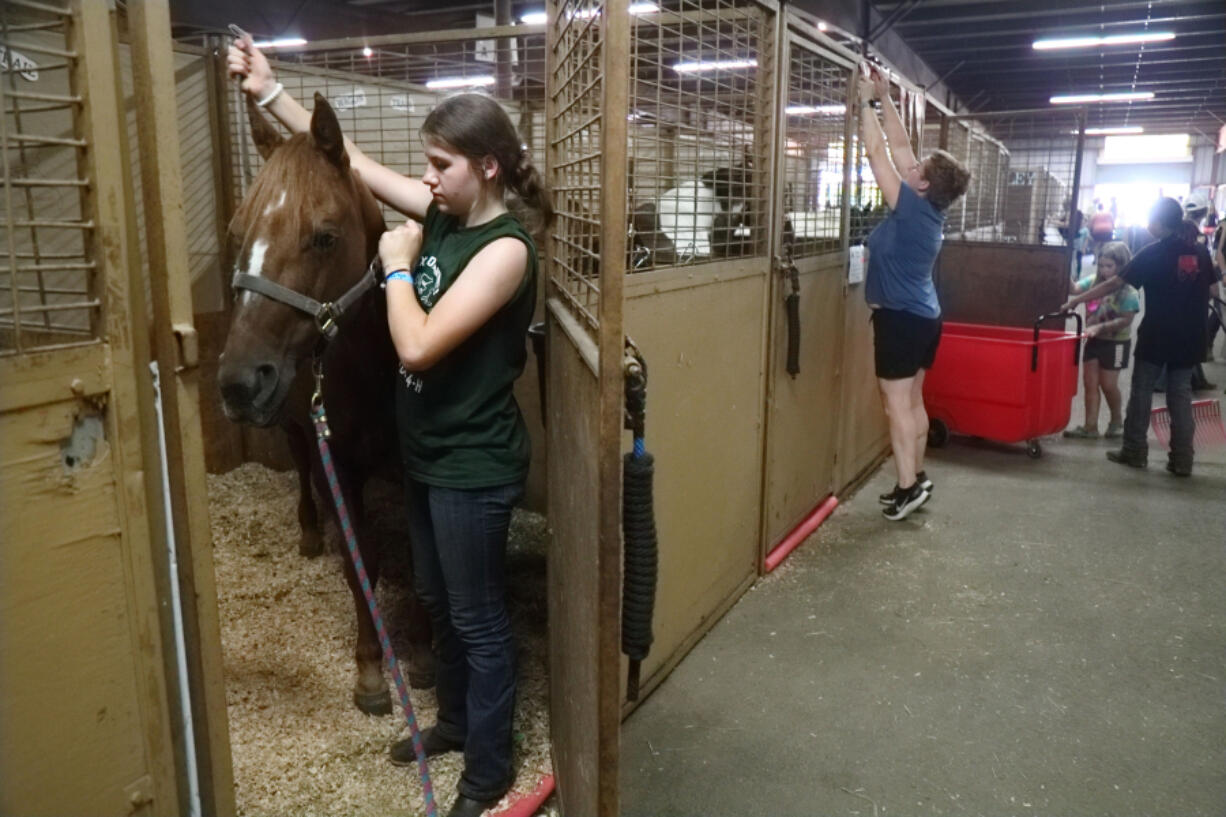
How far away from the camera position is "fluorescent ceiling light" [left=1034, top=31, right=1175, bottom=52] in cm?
1069

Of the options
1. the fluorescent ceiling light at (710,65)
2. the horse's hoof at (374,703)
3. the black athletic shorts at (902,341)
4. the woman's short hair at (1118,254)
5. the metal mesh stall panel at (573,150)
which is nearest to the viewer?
the metal mesh stall panel at (573,150)

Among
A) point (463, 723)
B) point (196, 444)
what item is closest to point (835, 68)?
point (463, 723)

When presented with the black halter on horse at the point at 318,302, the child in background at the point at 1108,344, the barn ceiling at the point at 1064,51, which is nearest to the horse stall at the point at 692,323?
the black halter on horse at the point at 318,302

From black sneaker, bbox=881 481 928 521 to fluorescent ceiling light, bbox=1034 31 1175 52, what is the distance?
971 centimetres

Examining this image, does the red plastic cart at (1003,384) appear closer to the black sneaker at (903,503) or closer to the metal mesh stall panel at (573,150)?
the black sneaker at (903,503)

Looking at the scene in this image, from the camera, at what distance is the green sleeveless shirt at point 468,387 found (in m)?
1.72

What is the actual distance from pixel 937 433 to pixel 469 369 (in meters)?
3.95

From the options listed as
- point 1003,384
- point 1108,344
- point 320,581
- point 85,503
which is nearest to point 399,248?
point 85,503

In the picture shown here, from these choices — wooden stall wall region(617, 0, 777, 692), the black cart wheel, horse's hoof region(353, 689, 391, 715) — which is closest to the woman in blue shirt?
wooden stall wall region(617, 0, 777, 692)

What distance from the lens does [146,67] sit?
3.40 feet

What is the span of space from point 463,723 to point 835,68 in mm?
2928

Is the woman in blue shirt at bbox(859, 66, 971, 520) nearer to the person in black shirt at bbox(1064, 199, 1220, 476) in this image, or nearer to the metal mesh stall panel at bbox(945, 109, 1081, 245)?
the person in black shirt at bbox(1064, 199, 1220, 476)

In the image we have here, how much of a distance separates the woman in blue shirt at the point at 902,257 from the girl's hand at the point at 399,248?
2419mm

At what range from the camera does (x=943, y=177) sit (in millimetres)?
3547
